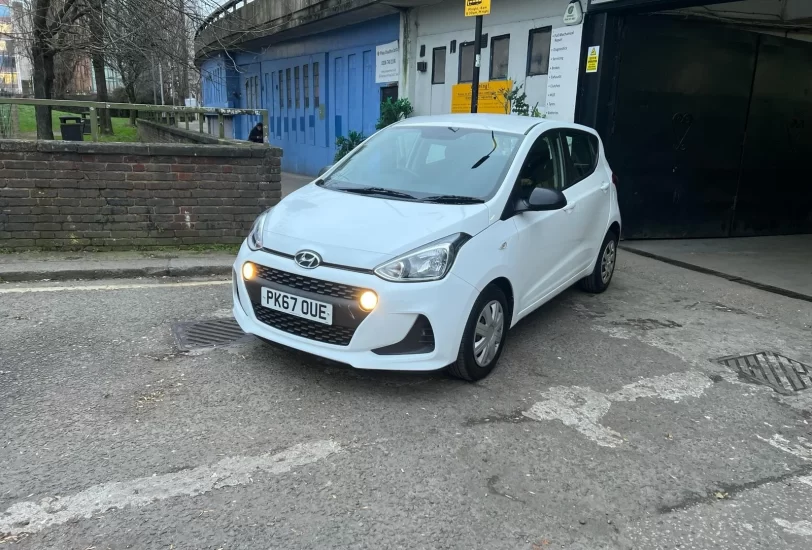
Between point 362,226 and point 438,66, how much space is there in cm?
906

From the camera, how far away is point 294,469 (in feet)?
10.1

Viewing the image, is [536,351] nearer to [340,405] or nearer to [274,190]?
[340,405]

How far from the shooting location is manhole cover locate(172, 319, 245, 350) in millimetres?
4586

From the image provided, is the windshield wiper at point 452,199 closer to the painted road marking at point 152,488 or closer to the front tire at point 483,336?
the front tire at point 483,336

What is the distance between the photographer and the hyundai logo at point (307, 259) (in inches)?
147

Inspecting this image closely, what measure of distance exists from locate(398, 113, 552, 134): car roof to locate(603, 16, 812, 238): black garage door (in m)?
4.10

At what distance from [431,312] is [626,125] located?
6.49m

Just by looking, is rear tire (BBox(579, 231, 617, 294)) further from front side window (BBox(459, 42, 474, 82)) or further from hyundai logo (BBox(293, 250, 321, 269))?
front side window (BBox(459, 42, 474, 82))

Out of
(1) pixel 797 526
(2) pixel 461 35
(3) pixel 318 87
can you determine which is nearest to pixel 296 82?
(3) pixel 318 87

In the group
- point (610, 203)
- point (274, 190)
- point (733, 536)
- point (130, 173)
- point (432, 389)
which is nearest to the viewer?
point (733, 536)

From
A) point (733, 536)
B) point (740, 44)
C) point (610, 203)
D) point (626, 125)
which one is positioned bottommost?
point (733, 536)

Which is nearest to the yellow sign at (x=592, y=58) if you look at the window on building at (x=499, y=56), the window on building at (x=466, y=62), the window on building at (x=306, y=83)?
the window on building at (x=499, y=56)

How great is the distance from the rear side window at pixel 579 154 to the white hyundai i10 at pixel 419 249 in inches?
9.2

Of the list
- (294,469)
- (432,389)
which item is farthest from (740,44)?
(294,469)
